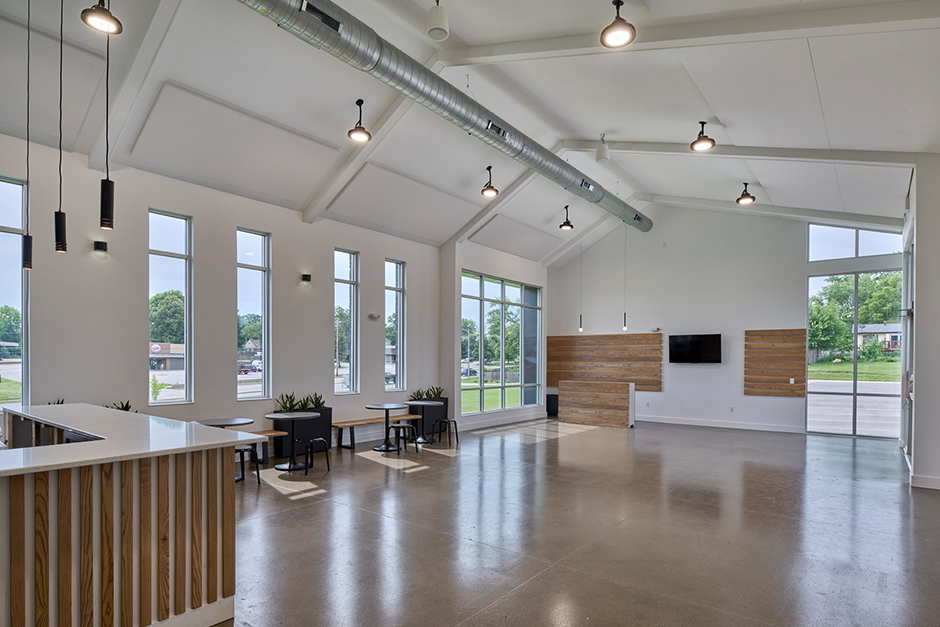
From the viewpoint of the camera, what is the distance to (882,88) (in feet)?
15.1

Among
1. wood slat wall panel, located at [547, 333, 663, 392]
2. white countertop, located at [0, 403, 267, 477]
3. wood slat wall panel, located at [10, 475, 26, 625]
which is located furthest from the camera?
Answer: wood slat wall panel, located at [547, 333, 663, 392]

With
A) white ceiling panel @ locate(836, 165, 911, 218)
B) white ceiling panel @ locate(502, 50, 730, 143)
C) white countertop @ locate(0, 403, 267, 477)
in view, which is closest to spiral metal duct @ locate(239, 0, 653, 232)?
white ceiling panel @ locate(502, 50, 730, 143)

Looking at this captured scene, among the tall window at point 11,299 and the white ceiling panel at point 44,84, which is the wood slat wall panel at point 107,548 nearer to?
the tall window at point 11,299

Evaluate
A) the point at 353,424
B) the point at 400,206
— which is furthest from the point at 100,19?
the point at 353,424

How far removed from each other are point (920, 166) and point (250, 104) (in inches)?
290

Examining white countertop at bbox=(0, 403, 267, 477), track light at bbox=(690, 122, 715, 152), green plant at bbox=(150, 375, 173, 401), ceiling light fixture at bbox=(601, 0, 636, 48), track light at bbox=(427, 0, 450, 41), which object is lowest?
green plant at bbox=(150, 375, 173, 401)

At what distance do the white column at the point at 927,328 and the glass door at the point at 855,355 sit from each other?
161 inches

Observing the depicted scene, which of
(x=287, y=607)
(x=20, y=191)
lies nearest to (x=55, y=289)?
(x=20, y=191)

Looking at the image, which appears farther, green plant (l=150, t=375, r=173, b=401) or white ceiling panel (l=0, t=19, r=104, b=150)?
green plant (l=150, t=375, r=173, b=401)

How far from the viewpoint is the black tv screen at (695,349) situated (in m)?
11.2

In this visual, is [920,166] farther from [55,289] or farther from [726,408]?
[55,289]

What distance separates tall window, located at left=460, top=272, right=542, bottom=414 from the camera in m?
10.9

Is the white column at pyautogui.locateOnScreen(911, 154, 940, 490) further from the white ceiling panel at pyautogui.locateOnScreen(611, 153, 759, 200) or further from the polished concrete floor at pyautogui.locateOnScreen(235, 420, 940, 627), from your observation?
the white ceiling panel at pyautogui.locateOnScreen(611, 153, 759, 200)

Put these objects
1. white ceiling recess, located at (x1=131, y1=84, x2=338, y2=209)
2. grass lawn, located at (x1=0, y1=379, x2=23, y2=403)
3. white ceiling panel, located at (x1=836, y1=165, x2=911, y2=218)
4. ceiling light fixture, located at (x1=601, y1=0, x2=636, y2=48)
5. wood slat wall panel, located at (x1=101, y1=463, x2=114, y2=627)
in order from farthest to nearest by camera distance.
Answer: white ceiling panel, located at (x1=836, y1=165, x2=911, y2=218)
white ceiling recess, located at (x1=131, y1=84, x2=338, y2=209)
grass lawn, located at (x1=0, y1=379, x2=23, y2=403)
ceiling light fixture, located at (x1=601, y1=0, x2=636, y2=48)
wood slat wall panel, located at (x1=101, y1=463, x2=114, y2=627)
